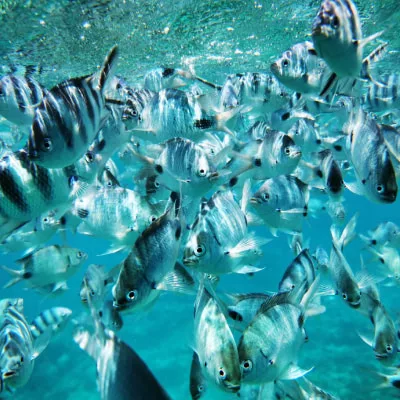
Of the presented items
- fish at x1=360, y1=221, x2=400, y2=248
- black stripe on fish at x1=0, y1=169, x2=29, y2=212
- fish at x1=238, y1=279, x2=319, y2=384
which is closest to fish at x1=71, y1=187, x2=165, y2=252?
black stripe on fish at x1=0, y1=169, x2=29, y2=212

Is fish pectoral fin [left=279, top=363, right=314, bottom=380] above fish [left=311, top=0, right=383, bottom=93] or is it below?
below

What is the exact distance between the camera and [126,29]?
30.9 feet

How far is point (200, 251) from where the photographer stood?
269 centimetres

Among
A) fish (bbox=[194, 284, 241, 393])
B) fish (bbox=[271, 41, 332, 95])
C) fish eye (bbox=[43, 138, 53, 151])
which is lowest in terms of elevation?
fish (bbox=[194, 284, 241, 393])

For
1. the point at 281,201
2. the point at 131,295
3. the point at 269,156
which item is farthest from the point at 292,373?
the point at 269,156

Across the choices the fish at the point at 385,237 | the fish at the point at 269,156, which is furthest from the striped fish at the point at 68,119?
the fish at the point at 385,237

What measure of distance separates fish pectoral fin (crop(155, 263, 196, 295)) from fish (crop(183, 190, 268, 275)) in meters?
0.11

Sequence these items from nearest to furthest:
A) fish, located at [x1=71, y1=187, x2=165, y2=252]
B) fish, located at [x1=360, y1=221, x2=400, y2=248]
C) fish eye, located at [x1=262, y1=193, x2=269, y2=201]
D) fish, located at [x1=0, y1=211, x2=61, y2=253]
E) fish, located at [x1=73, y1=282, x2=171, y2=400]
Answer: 1. fish, located at [x1=73, y1=282, x2=171, y2=400]
2. fish, located at [x1=71, y1=187, x2=165, y2=252]
3. fish eye, located at [x1=262, y1=193, x2=269, y2=201]
4. fish, located at [x1=0, y1=211, x2=61, y2=253]
5. fish, located at [x1=360, y1=221, x2=400, y2=248]

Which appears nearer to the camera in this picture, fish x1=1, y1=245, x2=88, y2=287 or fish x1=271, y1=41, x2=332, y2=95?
fish x1=271, y1=41, x2=332, y2=95

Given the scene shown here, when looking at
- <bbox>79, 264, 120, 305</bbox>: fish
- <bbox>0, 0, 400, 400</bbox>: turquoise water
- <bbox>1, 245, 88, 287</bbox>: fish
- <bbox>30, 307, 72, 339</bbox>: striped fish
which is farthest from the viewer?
<bbox>0, 0, 400, 400</bbox>: turquoise water

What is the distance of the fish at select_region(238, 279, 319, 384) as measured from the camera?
95.6 inches

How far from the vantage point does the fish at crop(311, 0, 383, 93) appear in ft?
7.15

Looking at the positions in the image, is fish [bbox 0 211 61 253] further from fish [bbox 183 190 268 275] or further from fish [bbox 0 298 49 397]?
fish [bbox 183 190 268 275]

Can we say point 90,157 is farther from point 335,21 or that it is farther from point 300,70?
point 335,21
